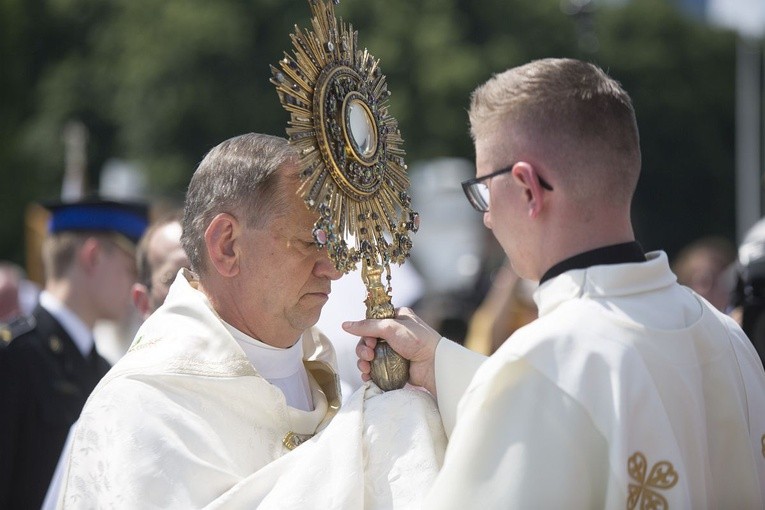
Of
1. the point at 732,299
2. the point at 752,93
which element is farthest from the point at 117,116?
the point at 732,299

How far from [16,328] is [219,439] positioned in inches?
101

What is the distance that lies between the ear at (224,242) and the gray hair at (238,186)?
3cm

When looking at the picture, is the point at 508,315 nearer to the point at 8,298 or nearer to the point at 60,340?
the point at 60,340

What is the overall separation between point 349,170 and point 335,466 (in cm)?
83

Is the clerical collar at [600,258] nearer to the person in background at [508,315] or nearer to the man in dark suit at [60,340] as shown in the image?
the man in dark suit at [60,340]

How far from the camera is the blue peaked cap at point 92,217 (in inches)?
245

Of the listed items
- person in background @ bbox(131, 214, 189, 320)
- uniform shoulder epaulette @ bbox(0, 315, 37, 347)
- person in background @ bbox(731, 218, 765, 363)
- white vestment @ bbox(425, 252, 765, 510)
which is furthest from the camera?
uniform shoulder epaulette @ bbox(0, 315, 37, 347)

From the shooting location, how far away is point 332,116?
3.40 m

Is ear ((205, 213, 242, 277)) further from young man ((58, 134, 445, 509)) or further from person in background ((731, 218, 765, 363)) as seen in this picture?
person in background ((731, 218, 765, 363))

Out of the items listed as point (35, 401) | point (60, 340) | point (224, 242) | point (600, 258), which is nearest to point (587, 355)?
point (600, 258)

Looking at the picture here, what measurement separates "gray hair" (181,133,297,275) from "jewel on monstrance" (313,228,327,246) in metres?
0.37

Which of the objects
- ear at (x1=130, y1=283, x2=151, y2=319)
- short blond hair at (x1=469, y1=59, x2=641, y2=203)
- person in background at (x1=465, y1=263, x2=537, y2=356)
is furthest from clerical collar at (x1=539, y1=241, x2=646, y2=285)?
person in background at (x1=465, y1=263, x2=537, y2=356)

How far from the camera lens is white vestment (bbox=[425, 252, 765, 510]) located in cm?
276

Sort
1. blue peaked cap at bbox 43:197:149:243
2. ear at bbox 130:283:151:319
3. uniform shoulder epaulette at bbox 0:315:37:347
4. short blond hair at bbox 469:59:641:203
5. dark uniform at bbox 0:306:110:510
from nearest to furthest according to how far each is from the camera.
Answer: short blond hair at bbox 469:59:641:203, ear at bbox 130:283:151:319, dark uniform at bbox 0:306:110:510, uniform shoulder epaulette at bbox 0:315:37:347, blue peaked cap at bbox 43:197:149:243
